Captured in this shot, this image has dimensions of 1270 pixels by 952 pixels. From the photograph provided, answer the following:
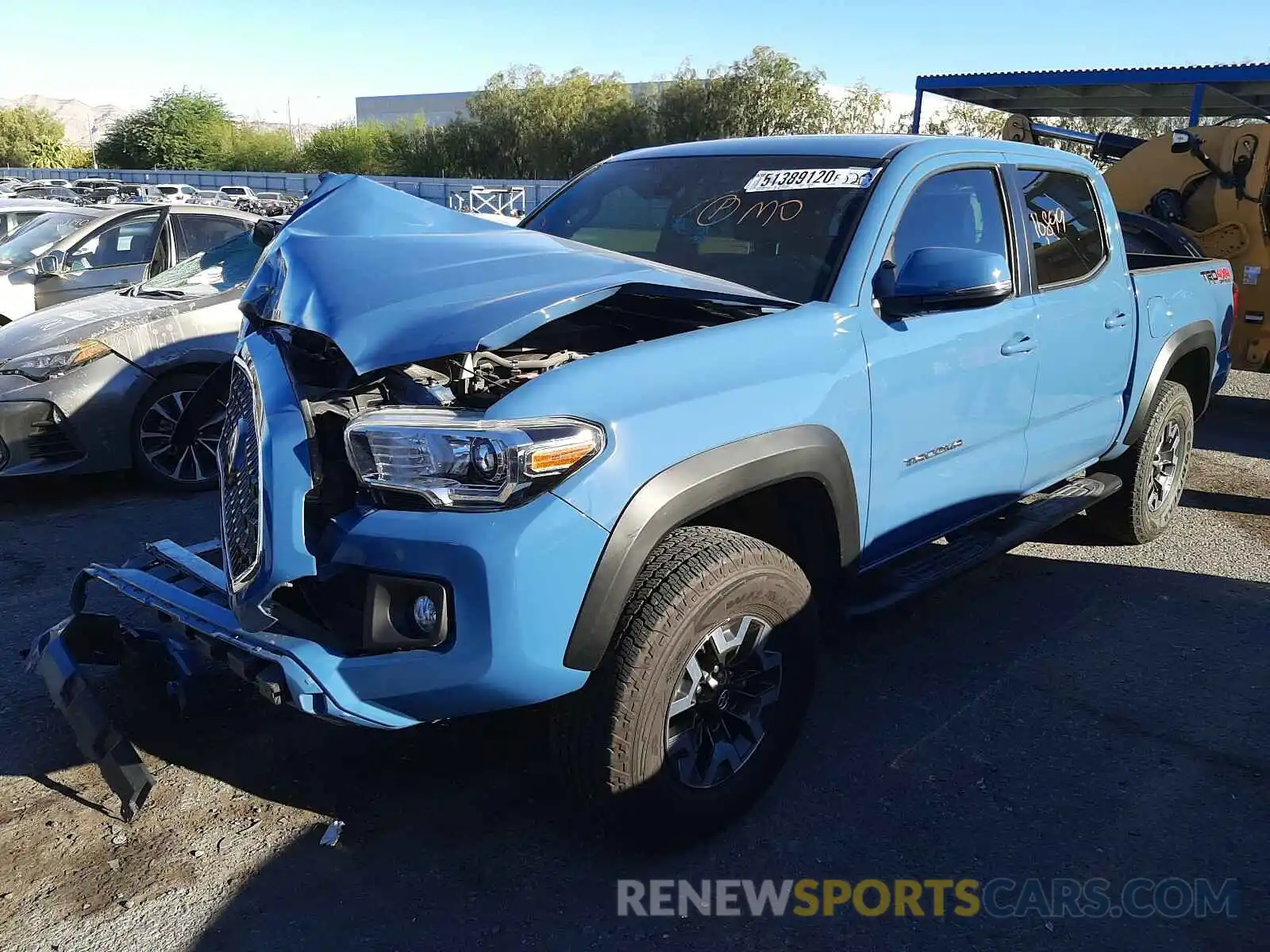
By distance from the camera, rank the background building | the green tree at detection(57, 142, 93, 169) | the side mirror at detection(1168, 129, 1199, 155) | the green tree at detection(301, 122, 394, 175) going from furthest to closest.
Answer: the background building, the green tree at detection(57, 142, 93, 169), the green tree at detection(301, 122, 394, 175), the side mirror at detection(1168, 129, 1199, 155)

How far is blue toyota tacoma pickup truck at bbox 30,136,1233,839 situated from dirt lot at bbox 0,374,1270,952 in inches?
9.4

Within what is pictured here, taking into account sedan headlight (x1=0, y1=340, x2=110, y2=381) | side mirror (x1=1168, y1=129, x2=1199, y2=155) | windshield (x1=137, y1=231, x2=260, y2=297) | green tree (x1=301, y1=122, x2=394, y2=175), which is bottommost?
sedan headlight (x1=0, y1=340, x2=110, y2=381)

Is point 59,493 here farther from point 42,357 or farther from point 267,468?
point 267,468

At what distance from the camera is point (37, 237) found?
909 cm

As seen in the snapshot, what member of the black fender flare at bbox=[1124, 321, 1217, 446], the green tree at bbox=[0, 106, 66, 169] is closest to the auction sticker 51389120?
the black fender flare at bbox=[1124, 321, 1217, 446]

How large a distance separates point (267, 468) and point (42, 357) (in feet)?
13.2

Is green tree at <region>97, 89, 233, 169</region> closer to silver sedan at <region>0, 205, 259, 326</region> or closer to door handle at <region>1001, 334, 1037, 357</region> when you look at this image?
silver sedan at <region>0, 205, 259, 326</region>

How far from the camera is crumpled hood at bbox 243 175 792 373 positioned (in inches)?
99.5

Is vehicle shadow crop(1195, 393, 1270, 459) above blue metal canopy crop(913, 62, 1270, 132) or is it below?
below

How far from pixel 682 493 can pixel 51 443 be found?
14.9ft

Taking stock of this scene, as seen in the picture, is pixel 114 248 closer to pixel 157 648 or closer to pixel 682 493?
pixel 157 648

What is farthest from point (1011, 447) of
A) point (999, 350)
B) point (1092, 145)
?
point (1092, 145)

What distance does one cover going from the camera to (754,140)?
4074mm

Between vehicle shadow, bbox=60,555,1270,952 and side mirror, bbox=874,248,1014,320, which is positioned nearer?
vehicle shadow, bbox=60,555,1270,952
